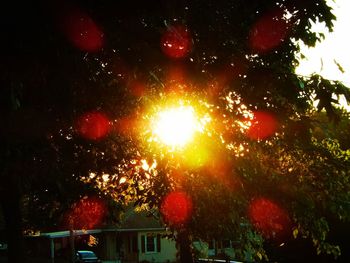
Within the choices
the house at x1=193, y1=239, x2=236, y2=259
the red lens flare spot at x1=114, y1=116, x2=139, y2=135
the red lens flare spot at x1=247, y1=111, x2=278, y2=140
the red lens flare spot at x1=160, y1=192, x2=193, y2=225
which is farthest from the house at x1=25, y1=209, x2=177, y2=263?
the red lens flare spot at x1=247, y1=111, x2=278, y2=140

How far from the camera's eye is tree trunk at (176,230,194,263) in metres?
15.1

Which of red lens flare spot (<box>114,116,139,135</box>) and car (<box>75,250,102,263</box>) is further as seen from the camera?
car (<box>75,250,102,263</box>)

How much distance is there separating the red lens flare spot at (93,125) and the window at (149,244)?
106ft

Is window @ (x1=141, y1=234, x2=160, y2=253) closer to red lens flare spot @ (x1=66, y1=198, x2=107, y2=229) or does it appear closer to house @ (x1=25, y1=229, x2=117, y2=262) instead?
house @ (x1=25, y1=229, x2=117, y2=262)

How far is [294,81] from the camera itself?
6.55m

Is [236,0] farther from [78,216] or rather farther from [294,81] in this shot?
[78,216]

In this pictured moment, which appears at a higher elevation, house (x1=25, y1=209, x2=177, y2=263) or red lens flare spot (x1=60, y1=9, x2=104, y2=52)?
red lens flare spot (x1=60, y1=9, x2=104, y2=52)

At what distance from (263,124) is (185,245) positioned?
8.96 metres

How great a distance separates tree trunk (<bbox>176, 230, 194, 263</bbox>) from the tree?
2.9 inches

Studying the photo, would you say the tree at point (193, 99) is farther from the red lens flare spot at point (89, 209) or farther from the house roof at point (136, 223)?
the house roof at point (136, 223)

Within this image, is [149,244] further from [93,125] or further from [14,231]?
[93,125]

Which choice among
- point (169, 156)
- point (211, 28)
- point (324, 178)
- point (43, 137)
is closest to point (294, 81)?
point (211, 28)

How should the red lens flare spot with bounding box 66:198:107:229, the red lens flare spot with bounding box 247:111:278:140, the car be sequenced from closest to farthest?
1. the red lens flare spot with bounding box 247:111:278:140
2. the red lens flare spot with bounding box 66:198:107:229
3. the car

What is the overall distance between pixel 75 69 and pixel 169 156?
15.6 ft
